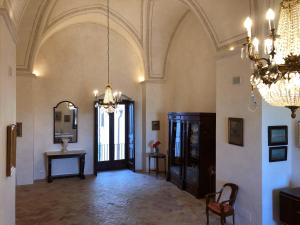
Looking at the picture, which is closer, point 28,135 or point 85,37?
point 28,135

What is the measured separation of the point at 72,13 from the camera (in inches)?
295

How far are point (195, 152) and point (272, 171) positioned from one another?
223cm

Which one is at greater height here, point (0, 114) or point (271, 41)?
point (271, 41)

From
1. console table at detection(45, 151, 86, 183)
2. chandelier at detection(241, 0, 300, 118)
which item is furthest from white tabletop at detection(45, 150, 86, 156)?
chandelier at detection(241, 0, 300, 118)

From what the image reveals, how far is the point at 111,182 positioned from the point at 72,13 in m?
5.11

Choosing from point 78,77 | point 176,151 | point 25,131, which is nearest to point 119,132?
point 78,77

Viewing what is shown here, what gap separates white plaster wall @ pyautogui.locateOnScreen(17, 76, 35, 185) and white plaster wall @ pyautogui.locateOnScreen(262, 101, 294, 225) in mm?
6360

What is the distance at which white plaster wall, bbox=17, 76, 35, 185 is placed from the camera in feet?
24.7

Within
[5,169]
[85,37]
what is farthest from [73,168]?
[5,169]

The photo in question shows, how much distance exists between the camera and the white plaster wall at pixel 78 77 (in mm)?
8195

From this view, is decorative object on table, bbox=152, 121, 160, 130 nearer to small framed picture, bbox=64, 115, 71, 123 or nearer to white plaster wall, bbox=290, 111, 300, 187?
small framed picture, bbox=64, 115, 71, 123

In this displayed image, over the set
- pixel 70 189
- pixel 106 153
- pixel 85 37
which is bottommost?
pixel 70 189

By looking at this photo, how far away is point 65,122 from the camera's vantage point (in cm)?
848

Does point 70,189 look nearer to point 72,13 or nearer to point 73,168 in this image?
point 73,168
